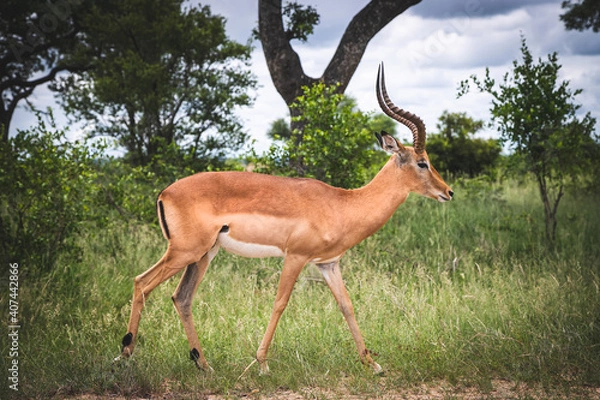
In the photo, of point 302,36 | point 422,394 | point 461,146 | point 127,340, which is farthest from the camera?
point 461,146

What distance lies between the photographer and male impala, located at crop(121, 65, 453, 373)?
16.8 feet

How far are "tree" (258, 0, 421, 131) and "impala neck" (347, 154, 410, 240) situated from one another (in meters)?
6.01

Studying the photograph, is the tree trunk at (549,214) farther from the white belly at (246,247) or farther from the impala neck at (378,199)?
the white belly at (246,247)

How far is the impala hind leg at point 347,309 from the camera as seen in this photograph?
5.30 m

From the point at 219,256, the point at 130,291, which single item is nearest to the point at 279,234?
the point at 130,291

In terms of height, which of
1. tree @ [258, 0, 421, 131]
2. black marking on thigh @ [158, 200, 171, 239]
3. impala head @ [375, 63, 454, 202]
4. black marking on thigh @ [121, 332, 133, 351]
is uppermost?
tree @ [258, 0, 421, 131]

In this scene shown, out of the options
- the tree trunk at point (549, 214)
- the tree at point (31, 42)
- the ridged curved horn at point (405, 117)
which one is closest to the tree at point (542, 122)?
the tree trunk at point (549, 214)

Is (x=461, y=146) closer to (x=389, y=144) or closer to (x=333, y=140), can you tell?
(x=333, y=140)

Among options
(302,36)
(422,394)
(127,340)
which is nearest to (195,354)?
(127,340)

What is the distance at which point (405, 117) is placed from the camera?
17.9ft

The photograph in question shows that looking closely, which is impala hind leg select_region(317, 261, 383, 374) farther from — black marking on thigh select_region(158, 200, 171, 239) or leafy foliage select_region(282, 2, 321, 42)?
leafy foliage select_region(282, 2, 321, 42)

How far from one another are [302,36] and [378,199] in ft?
25.0

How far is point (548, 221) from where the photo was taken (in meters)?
10.0

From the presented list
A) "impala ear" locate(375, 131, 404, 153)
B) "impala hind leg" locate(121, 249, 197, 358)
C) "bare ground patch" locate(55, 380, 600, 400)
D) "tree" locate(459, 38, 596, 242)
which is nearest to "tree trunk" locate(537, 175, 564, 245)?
"tree" locate(459, 38, 596, 242)
